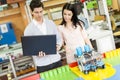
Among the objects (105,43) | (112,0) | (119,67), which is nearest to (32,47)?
(119,67)

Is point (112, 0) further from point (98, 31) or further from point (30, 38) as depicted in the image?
point (30, 38)

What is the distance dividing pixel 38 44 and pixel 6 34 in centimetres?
187

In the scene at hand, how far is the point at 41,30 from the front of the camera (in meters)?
1.92

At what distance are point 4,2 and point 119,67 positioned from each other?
94.8 inches

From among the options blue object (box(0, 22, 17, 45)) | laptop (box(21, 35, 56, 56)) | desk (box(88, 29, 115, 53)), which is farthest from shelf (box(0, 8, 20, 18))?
laptop (box(21, 35, 56, 56))

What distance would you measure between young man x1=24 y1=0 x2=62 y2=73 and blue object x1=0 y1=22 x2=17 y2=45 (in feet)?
5.69

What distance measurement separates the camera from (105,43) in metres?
3.38

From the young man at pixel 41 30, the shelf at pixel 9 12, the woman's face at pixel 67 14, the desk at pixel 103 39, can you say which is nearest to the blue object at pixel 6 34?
the shelf at pixel 9 12

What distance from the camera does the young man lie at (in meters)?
1.84

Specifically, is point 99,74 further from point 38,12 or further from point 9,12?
point 9,12

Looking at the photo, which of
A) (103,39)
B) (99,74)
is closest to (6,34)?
(103,39)

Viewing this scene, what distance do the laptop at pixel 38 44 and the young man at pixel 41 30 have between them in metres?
0.06

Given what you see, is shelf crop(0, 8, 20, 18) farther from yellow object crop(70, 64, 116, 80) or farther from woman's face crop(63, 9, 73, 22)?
yellow object crop(70, 64, 116, 80)

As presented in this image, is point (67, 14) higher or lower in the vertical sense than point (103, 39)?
higher
